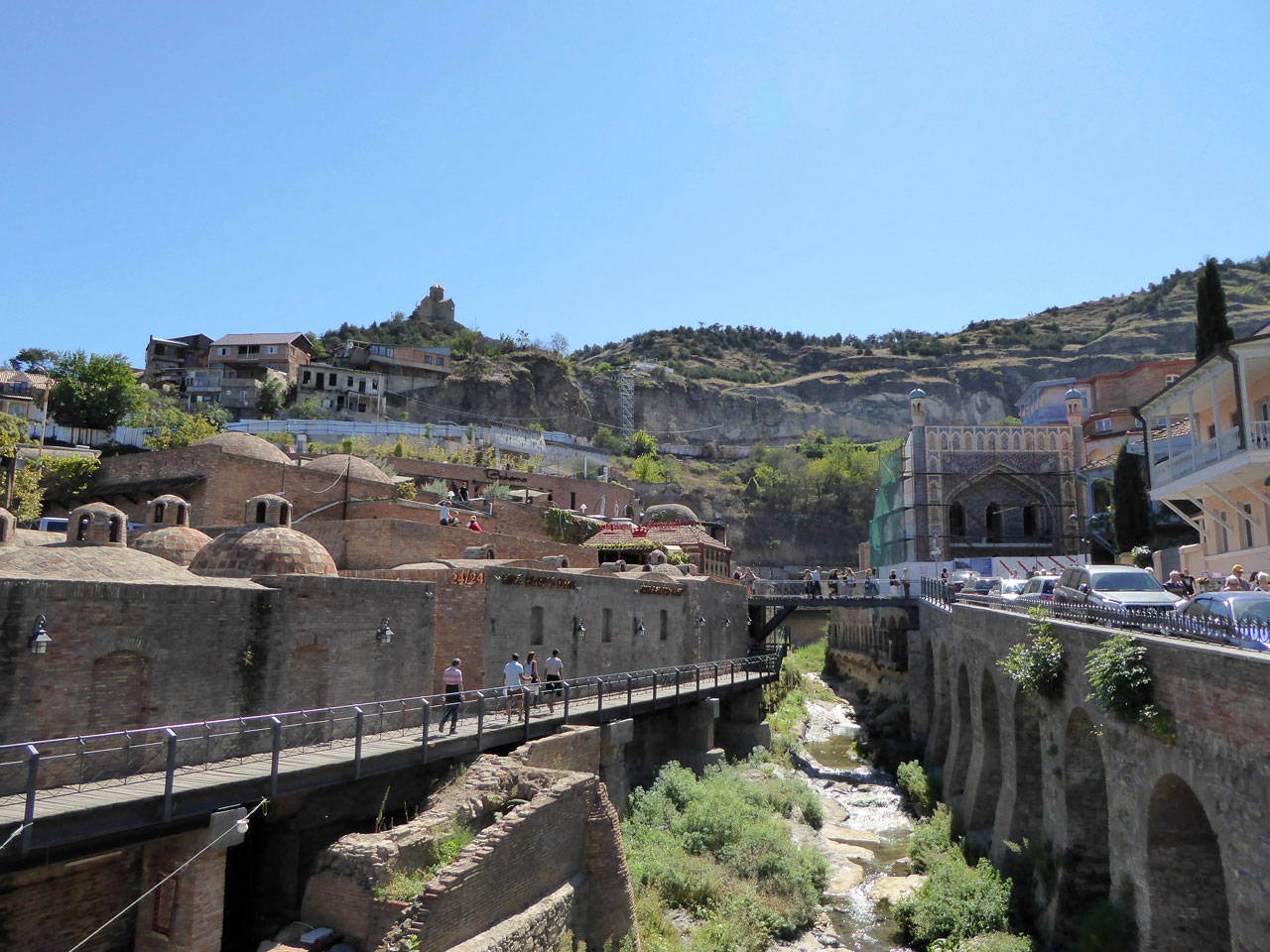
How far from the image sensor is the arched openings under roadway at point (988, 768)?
19188mm

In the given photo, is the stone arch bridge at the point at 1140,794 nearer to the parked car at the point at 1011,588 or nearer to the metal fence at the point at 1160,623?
the metal fence at the point at 1160,623

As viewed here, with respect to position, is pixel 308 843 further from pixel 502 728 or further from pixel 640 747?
pixel 640 747

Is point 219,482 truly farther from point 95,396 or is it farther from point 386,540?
point 95,396

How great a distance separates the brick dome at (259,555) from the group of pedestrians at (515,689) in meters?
3.59

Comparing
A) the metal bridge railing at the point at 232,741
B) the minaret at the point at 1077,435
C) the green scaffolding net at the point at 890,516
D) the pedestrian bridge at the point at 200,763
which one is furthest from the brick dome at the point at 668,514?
the pedestrian bridge at the point at 200,763

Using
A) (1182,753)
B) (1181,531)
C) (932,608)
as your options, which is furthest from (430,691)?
(1181,531)

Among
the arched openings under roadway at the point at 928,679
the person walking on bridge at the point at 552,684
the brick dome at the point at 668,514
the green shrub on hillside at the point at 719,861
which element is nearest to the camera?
the green shrub on hillside at the point at 719,861

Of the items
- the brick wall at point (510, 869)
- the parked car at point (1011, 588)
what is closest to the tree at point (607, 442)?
the parked car at point (1011, 588)

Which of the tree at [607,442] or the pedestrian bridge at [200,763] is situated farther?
the tree at [607,442]

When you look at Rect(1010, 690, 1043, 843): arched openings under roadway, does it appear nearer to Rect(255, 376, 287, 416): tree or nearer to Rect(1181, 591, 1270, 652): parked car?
Rect(1181, 591, 1270, 652): parked car

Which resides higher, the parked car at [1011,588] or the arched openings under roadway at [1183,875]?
the parked car at [1011,588]

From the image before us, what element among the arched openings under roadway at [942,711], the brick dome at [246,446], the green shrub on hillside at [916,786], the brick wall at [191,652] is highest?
the brick dome at [246,446]

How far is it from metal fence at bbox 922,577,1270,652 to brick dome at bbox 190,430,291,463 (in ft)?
77.4

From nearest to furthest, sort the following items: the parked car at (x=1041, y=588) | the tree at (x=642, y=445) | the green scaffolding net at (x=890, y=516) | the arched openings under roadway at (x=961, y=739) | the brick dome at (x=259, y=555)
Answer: the brick dome at (x=259, y=555) → the parked car at (x=1041, y=588) → the arched openings under roadway at (x=961, y=739) → the green scaffolding net at (x=890, y=516) → the tree at (x=642, y=445)
